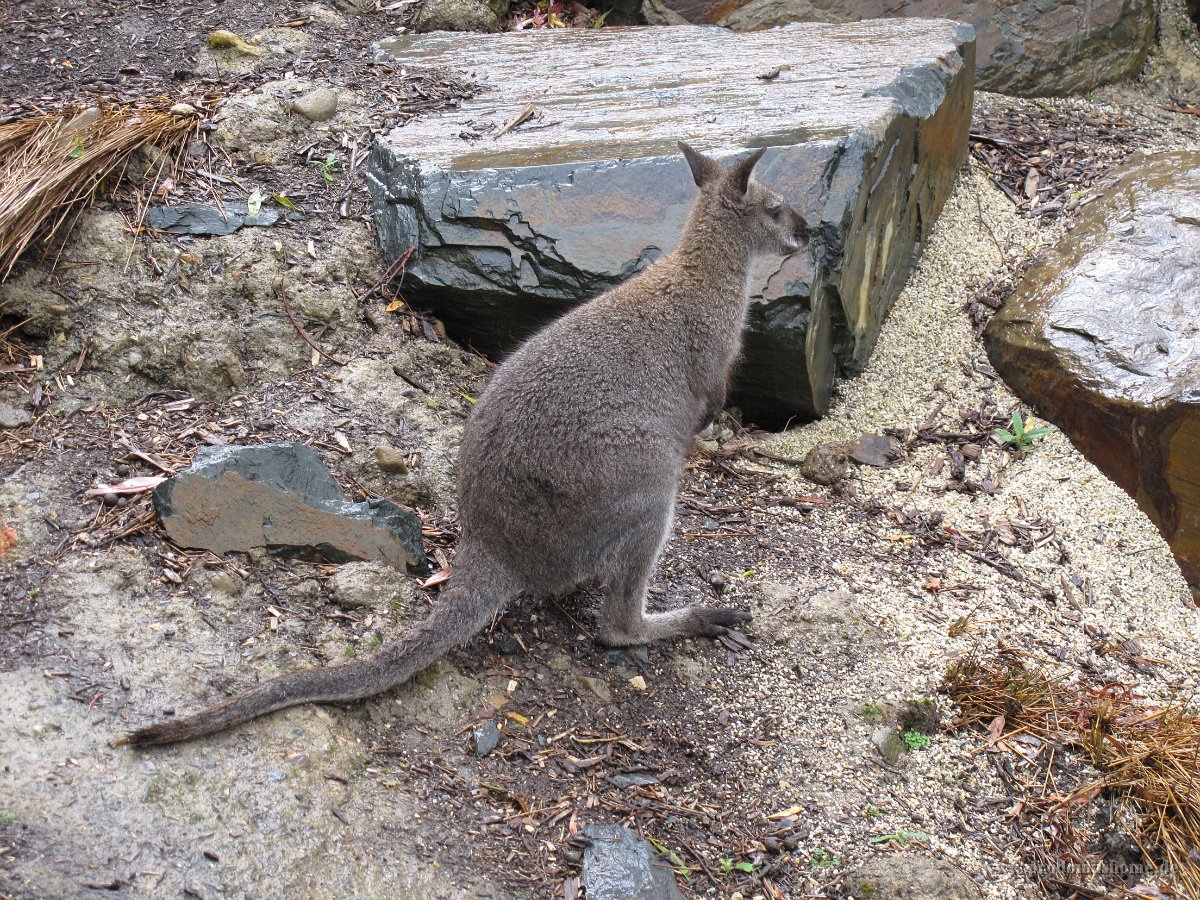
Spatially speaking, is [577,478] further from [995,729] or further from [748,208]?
[995,729]

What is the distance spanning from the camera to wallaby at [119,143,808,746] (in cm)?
394

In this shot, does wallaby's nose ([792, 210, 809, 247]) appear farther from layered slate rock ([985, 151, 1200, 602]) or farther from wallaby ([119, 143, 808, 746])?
layered slate rock ([985, 151, 1200, 602])

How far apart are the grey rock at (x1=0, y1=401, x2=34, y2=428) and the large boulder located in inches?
230

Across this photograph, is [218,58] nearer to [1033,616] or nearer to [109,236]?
[109,236]

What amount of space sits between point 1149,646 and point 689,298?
2555 millimetres

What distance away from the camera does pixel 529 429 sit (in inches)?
157

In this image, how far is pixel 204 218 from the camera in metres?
5.39

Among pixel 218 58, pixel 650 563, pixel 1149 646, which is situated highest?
pixel 218 58

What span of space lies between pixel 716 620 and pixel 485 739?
3.86 ft

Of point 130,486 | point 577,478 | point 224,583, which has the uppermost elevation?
point 577,478

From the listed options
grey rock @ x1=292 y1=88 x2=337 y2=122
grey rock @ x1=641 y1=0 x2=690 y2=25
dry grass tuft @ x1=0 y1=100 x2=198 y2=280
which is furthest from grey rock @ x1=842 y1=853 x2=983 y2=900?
grey rock @ x1=641 y1=0 x2=690 y2=25

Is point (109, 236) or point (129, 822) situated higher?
point (109, 236)

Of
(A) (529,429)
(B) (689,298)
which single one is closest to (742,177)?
(B) (689,298)

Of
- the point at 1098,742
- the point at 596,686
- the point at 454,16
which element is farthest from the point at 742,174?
the point at 454,16
